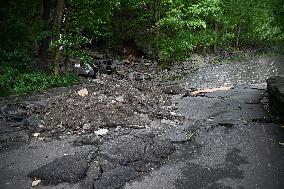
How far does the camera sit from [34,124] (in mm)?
9688

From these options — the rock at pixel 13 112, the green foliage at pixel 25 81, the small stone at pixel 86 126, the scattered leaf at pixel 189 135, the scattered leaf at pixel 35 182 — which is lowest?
the scattered leaf at pixel 35 182

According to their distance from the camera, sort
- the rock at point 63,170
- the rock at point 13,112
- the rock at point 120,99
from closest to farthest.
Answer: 1. the rock at point 63,170
2. the rock at point 13,112
3. the rock at point 120,99

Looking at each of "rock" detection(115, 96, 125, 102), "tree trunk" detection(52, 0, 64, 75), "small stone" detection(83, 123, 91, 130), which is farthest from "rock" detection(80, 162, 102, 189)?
"tree trunk" detection(52, 0, 64, 75)

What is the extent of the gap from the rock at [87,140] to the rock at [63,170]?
78cm

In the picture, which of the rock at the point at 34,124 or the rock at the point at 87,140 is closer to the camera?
the rock at the point at 87,140

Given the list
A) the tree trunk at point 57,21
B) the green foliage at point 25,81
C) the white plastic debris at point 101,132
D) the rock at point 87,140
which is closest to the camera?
the rock at point 87,140

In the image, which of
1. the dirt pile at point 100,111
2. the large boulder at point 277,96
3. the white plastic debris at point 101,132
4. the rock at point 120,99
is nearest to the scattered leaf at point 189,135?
the dirt pile at point 100,111

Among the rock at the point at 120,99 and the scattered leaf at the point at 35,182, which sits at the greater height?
the rock at the point at 120,99

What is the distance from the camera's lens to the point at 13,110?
11023mm

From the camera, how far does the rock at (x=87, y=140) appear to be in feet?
27.2

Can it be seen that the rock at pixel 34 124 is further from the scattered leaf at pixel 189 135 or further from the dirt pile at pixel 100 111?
the scattered leaf at pixel 189 135

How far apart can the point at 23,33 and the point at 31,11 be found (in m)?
3.75

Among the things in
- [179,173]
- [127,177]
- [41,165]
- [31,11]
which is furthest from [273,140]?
[31,11]

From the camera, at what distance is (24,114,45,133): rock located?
A: 943 centimetres
